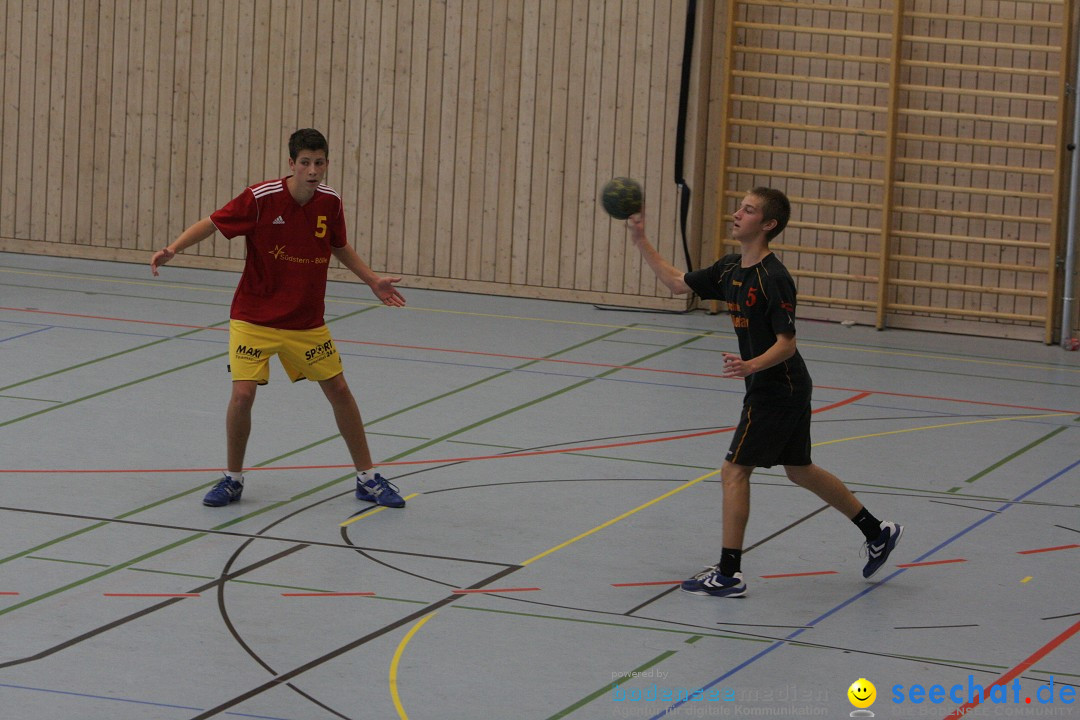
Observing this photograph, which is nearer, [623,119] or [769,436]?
[769,436]

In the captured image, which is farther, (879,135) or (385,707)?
(879,135)

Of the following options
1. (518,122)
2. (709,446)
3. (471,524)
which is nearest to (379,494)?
(471,524)

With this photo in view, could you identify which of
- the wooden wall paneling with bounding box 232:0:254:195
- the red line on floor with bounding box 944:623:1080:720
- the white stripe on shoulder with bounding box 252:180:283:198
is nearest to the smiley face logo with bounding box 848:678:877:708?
the red line on floor with bounding box 944:623:1080:720

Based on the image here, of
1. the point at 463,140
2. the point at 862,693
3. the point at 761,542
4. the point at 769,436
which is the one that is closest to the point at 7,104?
the point at 463,140

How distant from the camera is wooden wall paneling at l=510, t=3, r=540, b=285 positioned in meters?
13.4

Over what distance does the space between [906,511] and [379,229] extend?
727 centimetres

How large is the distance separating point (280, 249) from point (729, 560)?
2.57 m

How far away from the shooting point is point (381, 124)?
45.5 feet

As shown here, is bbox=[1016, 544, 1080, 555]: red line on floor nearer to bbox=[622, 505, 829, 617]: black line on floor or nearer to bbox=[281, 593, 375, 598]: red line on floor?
bbox=[622, 505, 829, 617]: black line on floor

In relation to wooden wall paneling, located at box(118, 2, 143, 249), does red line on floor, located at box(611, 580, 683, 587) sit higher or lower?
lower

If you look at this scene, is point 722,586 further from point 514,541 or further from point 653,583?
point 514,541

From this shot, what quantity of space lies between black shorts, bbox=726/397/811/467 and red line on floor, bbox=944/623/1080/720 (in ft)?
3.89

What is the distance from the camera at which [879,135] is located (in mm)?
12867

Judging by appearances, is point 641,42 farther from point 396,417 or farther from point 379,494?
point 379,494
